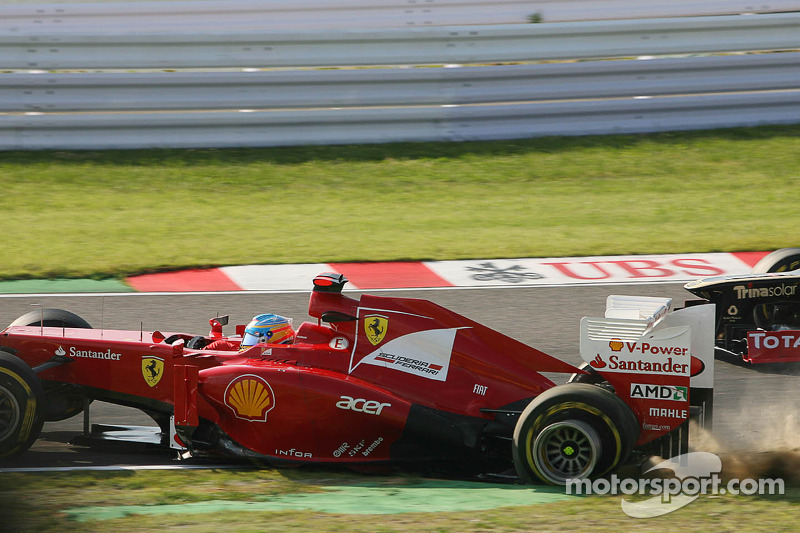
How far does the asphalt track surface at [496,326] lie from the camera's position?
6.11 metres

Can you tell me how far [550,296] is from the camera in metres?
9.22

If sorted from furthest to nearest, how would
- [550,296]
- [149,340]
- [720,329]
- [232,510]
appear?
[550,296], [720,329], [149,340], [232,510]

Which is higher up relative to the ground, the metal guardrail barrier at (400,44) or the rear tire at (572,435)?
the metal guardrail barrier at (400,44)

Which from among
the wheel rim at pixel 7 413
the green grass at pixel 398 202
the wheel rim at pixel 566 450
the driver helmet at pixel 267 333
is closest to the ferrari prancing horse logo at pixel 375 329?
the driver helmet at pixel 267 333

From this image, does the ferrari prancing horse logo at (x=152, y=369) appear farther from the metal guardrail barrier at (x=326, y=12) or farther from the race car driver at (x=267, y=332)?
the metal guardrail barrier at (x=326, y=12)

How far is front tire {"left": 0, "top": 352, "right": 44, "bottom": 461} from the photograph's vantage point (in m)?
5.77

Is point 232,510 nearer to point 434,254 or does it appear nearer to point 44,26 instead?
point 434,254

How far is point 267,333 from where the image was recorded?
6078mm

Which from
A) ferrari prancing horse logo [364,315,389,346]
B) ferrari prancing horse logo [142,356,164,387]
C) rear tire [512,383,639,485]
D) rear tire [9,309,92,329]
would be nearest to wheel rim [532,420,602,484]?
rear tire [512,383,639,485]

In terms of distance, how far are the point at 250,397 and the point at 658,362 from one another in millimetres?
2344

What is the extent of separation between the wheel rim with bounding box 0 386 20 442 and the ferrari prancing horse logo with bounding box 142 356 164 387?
30.0 inches

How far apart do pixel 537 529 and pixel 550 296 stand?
4909 millimetres

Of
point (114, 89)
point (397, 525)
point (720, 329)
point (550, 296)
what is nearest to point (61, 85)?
point (114, 89)

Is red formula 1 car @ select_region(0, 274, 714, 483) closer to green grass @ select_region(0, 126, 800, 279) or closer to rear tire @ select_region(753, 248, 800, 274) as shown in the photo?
rear tire @ select_region(753, 248, 800, 274)
